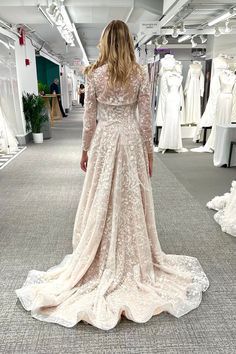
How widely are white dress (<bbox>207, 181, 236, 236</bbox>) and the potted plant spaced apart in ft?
18.0

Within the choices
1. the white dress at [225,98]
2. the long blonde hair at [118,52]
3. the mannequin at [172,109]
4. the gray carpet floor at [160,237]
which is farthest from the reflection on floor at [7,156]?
the long blonde hair at [118,52]

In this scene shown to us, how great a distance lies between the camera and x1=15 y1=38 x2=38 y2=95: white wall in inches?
314

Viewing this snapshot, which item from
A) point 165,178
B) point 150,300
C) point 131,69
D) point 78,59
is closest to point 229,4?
point 165,178

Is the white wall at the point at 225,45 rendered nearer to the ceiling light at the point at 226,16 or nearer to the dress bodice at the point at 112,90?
the ceiling light at the point at 226,16

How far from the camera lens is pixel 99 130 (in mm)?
1995

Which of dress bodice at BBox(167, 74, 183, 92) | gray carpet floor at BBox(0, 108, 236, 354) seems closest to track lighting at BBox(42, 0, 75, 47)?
dress bodice at BBox(167, 74, 183, 92)

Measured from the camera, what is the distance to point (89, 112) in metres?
1.97

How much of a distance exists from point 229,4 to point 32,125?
5.07 meters

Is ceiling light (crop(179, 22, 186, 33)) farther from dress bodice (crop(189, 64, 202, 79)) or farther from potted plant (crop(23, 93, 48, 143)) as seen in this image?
potted plant (crop(23, 93, 48, 143))

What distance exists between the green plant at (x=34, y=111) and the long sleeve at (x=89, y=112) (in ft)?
20.7

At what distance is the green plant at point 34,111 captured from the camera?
311 inches

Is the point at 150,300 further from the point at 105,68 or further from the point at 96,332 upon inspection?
the point at 105,68

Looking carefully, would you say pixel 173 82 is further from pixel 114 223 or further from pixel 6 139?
pixel 114 223

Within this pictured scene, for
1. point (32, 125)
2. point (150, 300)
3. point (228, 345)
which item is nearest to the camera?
point (228, 345)
